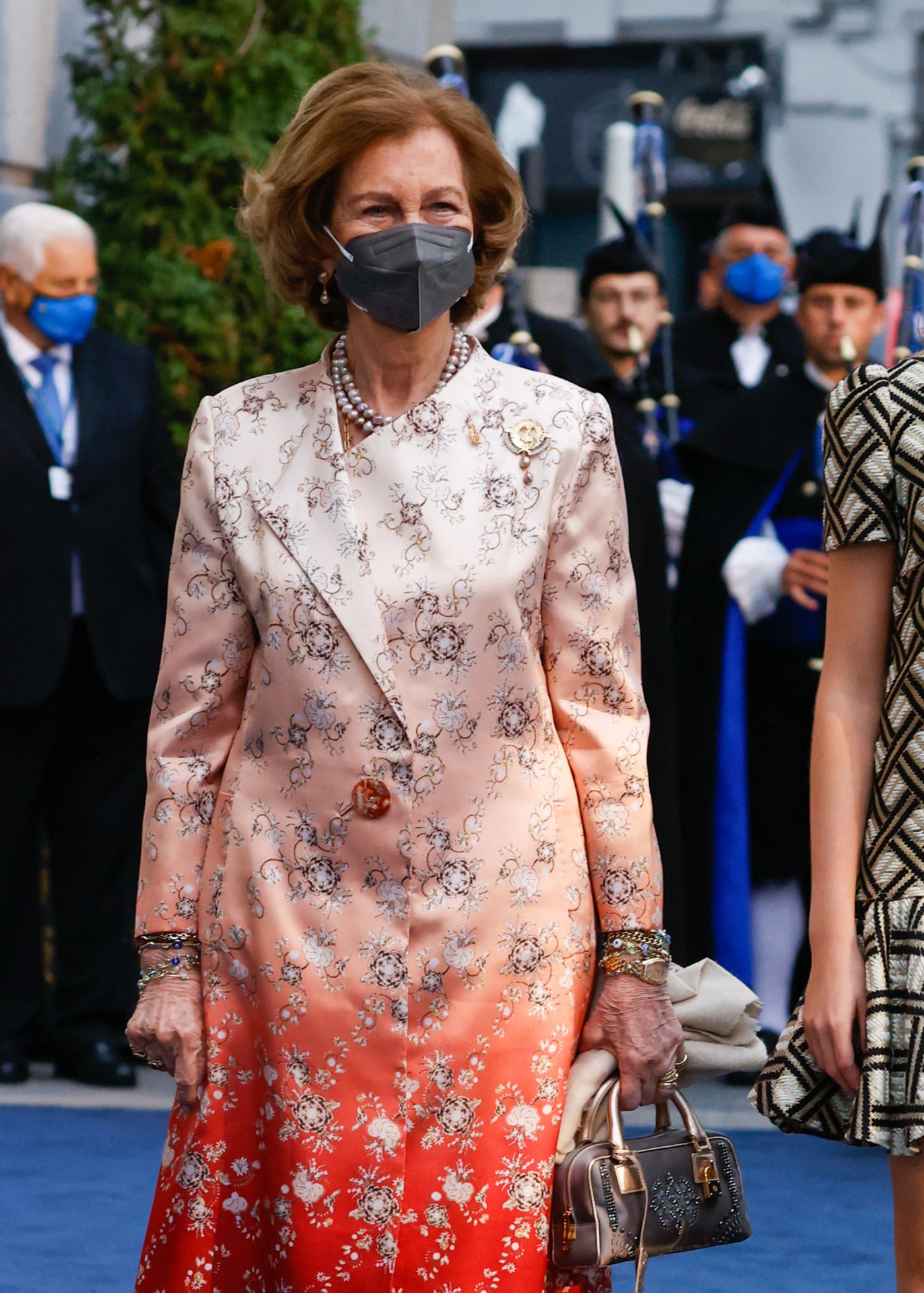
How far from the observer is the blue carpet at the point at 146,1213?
457cm

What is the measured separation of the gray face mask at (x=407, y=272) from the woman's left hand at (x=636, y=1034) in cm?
90

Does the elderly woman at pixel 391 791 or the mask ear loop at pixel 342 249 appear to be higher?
the mask ear loop at pixel 342 249

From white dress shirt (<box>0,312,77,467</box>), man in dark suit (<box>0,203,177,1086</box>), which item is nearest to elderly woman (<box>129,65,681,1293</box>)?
man in dark suit (<box>0,203,177,1086</box>)

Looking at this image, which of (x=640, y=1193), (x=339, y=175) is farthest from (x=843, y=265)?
(x=640, y=1193)

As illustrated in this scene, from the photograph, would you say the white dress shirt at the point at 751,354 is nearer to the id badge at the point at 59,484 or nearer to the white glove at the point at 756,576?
the white glove at the point at 756,576

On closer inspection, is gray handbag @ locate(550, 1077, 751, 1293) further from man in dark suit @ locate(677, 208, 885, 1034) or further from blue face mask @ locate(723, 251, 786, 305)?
blue face mask @ locate(723, 251, 786, 305)

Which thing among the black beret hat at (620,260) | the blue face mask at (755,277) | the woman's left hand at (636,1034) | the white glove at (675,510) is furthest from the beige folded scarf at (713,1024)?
the blue face mask at (755,277)

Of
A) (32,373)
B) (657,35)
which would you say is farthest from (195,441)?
(657,35)

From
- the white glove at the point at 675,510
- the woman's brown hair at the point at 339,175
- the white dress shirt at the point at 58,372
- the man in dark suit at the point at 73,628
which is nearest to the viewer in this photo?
the woman's brown hair at the point at 339,175

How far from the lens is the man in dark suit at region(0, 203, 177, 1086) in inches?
242

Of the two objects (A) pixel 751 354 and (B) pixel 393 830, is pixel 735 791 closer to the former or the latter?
(A) pixel 751 354

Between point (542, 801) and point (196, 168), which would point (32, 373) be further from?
point (542, 801)

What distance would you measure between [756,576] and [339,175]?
356 centimetres

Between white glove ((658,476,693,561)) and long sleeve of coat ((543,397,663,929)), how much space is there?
12.9ft
